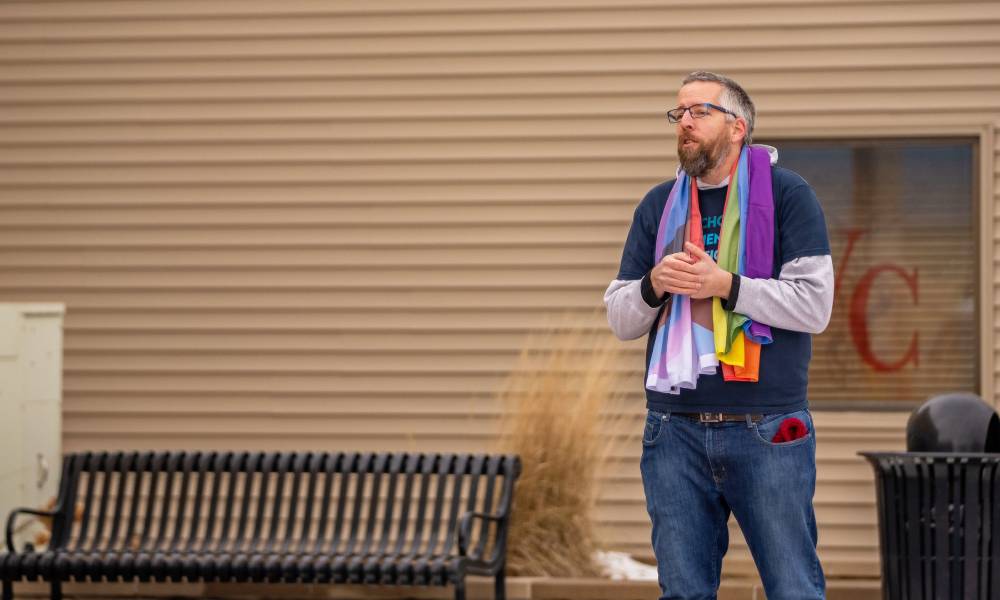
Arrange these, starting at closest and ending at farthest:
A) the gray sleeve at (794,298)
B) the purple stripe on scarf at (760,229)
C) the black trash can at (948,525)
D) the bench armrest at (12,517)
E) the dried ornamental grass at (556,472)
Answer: the gray sleeve at (794,298) < the purple stripe on scarf at (760,229) < the black trash can at (948,525) < the bench armrest at (12,517) < the dried ornamental grass at (556,472)

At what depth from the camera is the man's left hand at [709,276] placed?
12.5ft

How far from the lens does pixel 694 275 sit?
3807 mm

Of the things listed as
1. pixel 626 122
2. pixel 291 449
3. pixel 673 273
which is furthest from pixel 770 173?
pixel 291 449

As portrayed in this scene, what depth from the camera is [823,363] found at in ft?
25.1

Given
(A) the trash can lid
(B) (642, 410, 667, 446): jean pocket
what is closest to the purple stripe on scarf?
(B) (642, 410, 667, 446): jean pocket

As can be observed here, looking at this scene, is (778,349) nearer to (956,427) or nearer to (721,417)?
(721,417)

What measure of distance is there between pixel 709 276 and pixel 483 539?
9.35ft

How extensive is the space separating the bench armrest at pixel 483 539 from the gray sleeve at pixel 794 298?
2.60 meters

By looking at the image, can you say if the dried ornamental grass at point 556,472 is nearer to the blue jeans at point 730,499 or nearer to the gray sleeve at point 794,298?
the blue jeans at point 730,499

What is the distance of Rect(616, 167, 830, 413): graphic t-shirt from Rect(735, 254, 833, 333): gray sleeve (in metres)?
0.06

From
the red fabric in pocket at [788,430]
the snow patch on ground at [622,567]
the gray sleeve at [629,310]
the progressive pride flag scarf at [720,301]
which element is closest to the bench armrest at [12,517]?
the snow patch on ground at [622,567]

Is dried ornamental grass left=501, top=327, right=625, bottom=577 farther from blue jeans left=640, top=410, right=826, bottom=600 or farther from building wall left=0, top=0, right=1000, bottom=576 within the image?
blue jeans left=640, top=410, right=826, bottom=600

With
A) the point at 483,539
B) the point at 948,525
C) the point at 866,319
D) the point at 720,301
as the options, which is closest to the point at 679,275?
the point at 720,301

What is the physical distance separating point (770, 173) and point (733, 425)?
2.42ft
